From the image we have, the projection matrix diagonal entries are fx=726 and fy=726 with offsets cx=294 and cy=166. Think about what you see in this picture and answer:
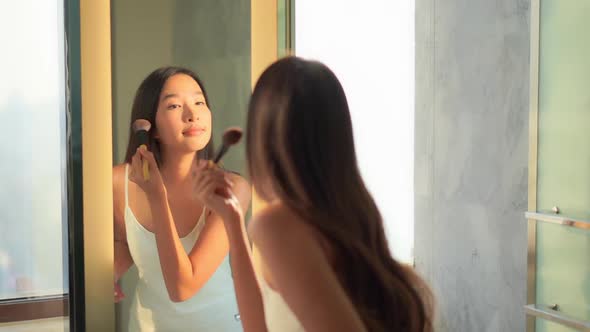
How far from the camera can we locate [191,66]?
1.56 meters

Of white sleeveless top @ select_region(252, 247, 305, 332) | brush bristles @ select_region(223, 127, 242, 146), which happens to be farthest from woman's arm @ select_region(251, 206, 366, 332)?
brush bristles @ select_region(223, 127, 242, 146)

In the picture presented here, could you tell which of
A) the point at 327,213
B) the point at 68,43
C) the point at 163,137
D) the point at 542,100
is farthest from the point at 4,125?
the point at 542,100

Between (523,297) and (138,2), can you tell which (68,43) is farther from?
(523,297)

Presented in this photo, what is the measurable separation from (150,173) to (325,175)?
2.16 ft

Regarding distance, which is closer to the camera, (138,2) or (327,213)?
(327,213)

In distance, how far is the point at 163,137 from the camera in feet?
4.95

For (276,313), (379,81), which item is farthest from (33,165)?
(379,81)

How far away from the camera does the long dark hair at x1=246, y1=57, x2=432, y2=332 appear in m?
0.94

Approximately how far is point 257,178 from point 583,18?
1073 mm

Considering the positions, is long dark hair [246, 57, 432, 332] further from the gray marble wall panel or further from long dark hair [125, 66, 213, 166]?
the gray marble wall panel

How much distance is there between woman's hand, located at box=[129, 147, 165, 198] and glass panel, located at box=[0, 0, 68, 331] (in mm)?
139

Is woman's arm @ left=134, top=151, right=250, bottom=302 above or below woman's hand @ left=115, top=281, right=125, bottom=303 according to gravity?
above

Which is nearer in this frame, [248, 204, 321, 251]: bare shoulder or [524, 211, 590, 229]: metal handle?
[248, 204, 321, 251]: bare shoulder

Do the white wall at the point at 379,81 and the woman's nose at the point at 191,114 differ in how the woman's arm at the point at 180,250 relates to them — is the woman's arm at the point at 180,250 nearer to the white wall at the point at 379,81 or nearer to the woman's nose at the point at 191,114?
the woman's nose at the point at 191,114
